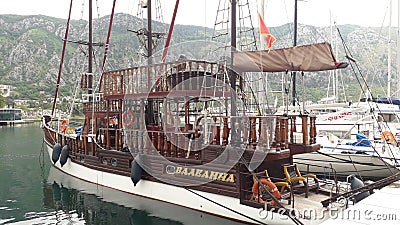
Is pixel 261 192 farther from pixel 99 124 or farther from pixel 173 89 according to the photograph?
pixel 99 124

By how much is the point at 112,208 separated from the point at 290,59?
6668 mm

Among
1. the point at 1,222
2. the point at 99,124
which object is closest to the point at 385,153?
the point at 99,124

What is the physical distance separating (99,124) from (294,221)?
29.1ft

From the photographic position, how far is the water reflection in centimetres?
943

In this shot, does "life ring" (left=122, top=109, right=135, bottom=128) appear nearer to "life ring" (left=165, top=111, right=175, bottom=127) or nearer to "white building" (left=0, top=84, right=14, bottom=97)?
"life ring" (left=165, top=111, right=175, bottom=127)

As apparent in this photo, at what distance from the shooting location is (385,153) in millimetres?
14133

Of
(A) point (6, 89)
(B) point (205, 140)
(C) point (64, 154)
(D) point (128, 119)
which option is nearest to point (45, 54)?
(A) point (6, 89)

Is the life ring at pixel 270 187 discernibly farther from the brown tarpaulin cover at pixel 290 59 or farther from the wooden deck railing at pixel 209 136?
the brown tarpaulin cover at pixel 290 59

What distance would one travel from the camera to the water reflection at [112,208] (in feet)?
31.0

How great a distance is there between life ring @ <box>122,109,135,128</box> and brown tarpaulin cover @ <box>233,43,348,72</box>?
4194 millimetres

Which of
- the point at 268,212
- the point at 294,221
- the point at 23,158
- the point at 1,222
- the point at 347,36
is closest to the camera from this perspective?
the point at 294,221

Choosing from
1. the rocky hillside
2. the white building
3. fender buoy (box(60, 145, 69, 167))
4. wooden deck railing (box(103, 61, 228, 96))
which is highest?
the rocky hillside

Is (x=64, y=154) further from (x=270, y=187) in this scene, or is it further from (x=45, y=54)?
(x=45, y=54)

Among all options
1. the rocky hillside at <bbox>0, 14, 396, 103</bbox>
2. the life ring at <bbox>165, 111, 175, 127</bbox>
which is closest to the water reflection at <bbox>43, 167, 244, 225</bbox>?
the life ring at <bbox>165, 111, 175, 127</bbox>
